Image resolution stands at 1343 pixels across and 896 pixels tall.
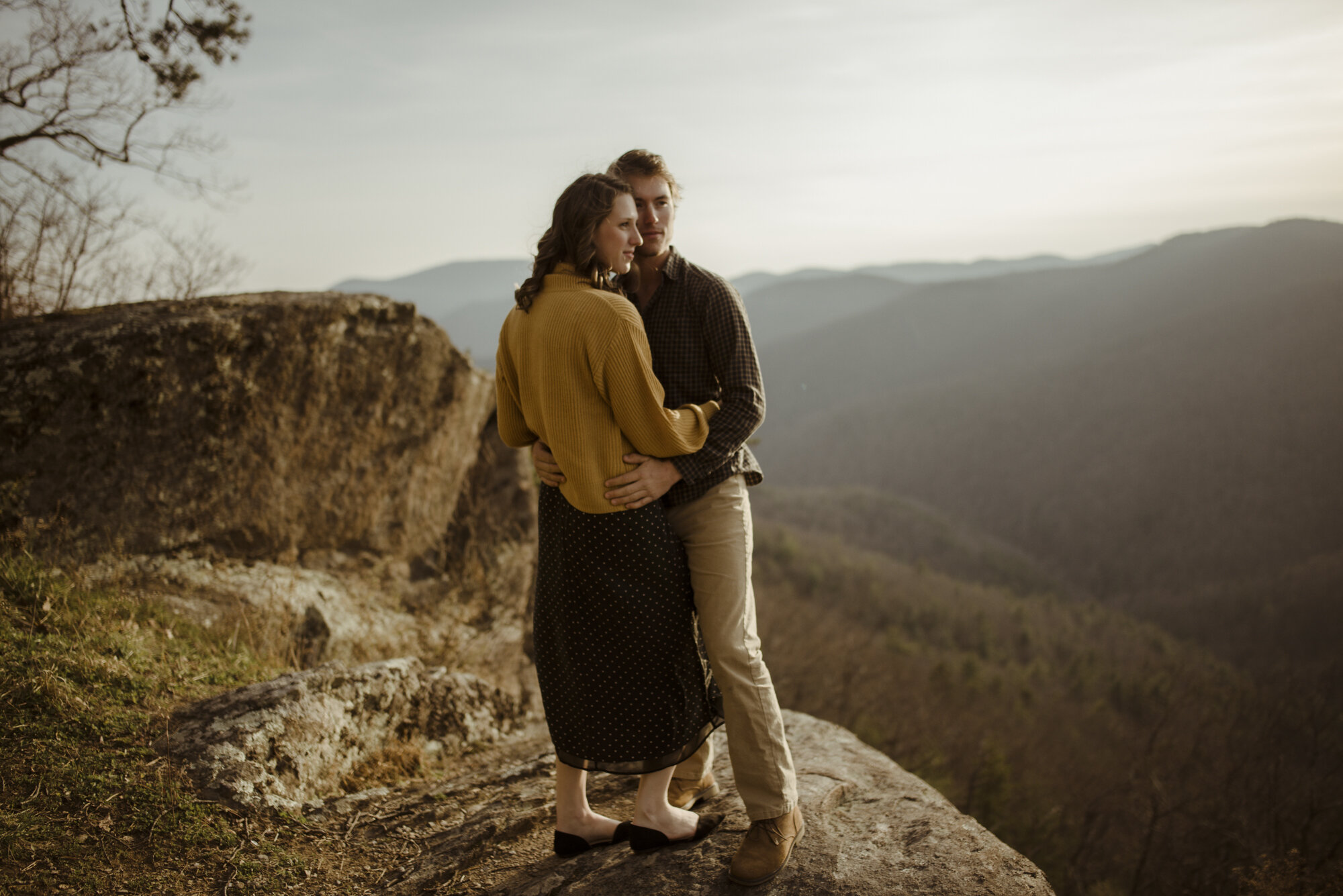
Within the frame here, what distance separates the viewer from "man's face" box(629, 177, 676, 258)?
2590 millimetres

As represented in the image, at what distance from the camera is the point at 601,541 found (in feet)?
8.32

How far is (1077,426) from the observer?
99.2 meters

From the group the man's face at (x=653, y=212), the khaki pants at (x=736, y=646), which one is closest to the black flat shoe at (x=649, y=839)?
the khaki pants at (x=736, y=646)

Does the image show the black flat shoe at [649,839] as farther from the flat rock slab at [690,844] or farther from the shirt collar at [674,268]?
the shirt collar at [674,268]

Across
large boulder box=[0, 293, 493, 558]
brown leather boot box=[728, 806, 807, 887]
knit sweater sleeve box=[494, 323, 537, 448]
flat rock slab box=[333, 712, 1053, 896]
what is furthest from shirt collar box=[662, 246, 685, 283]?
large boulder box=[0, 293, 493, 558]

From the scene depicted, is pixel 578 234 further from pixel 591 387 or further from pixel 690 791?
pixel 690 791

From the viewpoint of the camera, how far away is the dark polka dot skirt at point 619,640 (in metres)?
2.55

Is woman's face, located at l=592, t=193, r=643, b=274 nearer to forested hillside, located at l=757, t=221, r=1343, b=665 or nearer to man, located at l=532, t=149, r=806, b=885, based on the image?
man, located at l=532, t=149, r=806, b=885

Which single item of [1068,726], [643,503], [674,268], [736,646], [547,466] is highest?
[674,268]

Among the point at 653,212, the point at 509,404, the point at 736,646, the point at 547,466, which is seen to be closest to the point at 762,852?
the point at 736,646

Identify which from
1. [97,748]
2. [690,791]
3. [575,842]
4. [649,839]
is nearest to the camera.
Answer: [649,839]

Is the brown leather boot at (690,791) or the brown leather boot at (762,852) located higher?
the brown leather boot at (762,852)

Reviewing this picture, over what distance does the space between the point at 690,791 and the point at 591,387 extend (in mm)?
1748

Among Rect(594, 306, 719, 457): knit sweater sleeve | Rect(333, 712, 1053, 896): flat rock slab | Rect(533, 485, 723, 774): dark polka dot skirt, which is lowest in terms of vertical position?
Rect(333, 712, 1053, 896): flat rock slab
